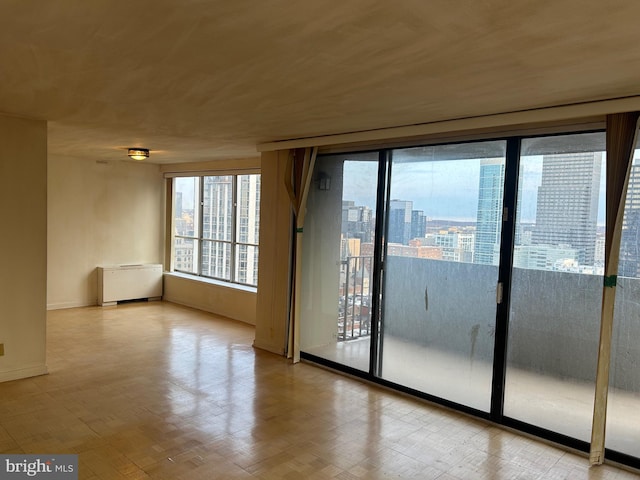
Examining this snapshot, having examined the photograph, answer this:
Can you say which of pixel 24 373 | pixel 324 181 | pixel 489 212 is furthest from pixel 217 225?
pixel 489 212

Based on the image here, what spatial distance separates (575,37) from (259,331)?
4459 mm

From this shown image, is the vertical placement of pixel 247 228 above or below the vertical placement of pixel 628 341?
above

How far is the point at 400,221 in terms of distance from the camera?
4.21m

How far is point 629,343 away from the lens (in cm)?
302

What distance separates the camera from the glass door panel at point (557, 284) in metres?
3.17

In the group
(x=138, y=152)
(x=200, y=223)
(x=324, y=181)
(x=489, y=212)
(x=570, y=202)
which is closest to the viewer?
(x=570, y=202)

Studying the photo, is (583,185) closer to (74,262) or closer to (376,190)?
(376,190)

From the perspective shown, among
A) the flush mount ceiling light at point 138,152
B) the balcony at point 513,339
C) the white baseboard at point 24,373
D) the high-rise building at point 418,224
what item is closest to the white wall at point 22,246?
the white baseboard at point 24,373

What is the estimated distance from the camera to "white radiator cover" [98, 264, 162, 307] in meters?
7.32

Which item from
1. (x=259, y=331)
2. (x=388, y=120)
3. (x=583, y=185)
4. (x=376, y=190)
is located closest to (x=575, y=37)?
(x=583, y=185)

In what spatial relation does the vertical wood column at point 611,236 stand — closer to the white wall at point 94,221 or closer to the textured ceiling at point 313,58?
the textured ceiling at point 313,58

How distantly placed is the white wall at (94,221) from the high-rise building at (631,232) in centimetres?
702

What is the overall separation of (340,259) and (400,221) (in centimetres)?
84

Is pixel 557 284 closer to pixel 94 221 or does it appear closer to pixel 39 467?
pixel 39 467
